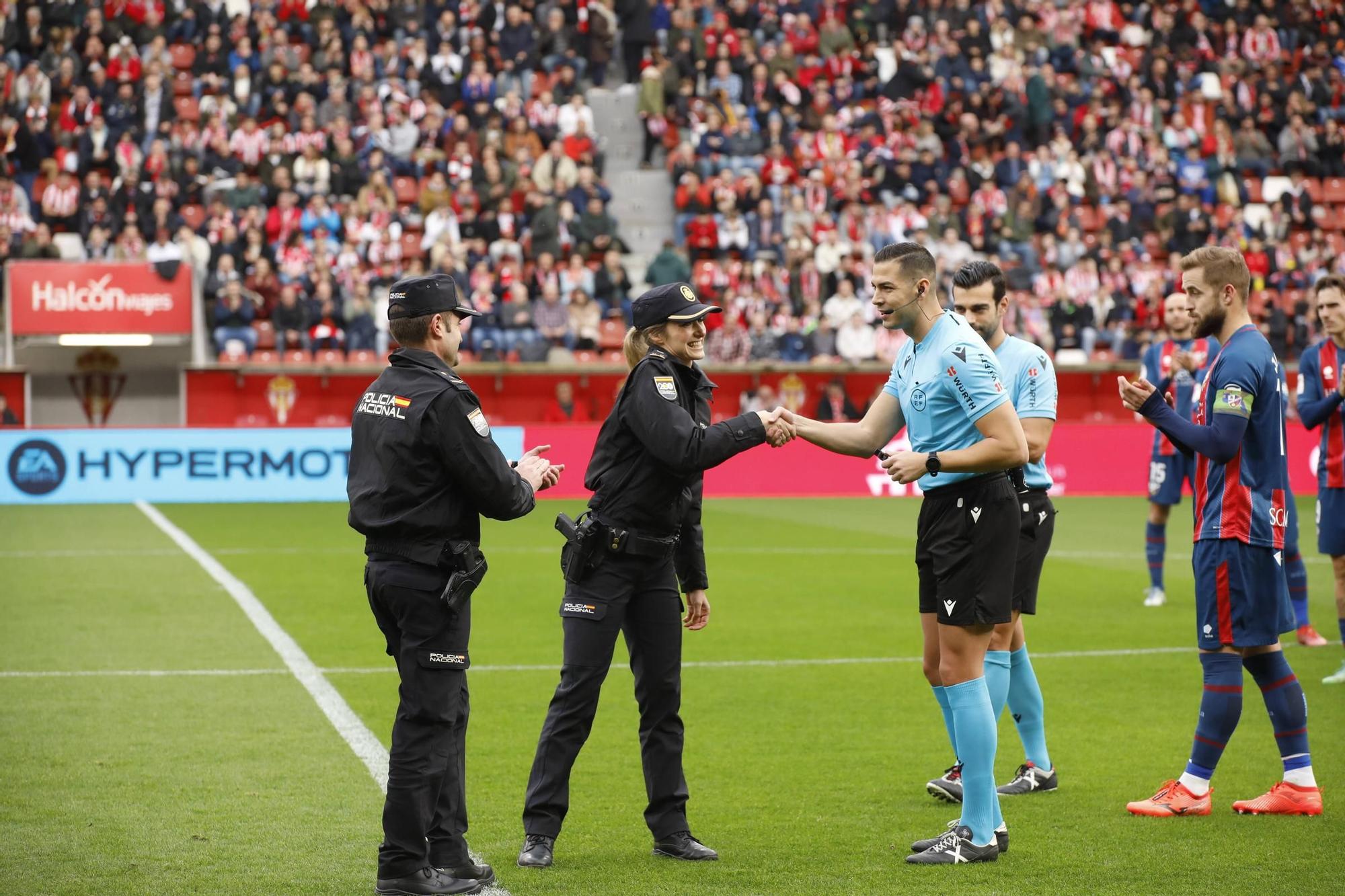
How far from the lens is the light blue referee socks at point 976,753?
5.97 meters

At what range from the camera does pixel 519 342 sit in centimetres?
2697

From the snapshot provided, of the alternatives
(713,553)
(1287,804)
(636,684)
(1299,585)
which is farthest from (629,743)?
(713,553)

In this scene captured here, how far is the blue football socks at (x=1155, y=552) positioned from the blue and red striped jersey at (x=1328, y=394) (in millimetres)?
3457

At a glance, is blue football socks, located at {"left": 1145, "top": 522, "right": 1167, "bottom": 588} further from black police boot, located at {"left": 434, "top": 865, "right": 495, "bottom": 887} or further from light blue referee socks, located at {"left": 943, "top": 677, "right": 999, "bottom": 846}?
black police boot, located at {"left": 434, "top": 865, "right": 495, "bottom": 887}

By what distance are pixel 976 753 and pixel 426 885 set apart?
210 centimetres

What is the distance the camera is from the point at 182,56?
3031 centimetres

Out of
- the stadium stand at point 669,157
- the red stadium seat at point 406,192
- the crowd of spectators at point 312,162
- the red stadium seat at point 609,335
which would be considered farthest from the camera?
the red stadium seat at point 406,192

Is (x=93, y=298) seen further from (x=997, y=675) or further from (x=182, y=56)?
(x=997, y=675)

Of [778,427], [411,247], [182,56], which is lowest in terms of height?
[778,427]

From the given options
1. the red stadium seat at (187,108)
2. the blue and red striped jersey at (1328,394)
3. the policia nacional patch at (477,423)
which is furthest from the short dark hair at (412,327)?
the red stadium seat at (187,108)

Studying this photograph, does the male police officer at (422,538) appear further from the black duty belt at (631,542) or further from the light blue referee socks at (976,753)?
the light blue referee socks at (976,753)

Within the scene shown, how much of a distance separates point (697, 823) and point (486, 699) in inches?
114

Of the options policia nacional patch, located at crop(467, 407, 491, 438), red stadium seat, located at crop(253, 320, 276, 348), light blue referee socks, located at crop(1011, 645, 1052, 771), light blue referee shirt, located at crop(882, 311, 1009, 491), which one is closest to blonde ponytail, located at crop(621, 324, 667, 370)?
policia nacional patch, located at crop(467, 407, 491, 438)

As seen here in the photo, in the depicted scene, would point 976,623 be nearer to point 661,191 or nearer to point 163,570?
point 163,570
